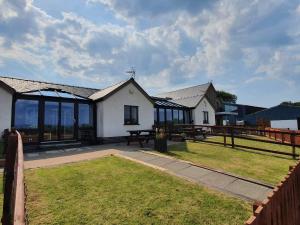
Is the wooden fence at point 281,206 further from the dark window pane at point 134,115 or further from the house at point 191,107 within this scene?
the house at point 191,107

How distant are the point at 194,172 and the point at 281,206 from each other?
433 centimetres

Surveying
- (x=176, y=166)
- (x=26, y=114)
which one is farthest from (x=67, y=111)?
(x=176, y=166)

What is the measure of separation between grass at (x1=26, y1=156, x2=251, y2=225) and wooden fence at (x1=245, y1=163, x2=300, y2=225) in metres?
0.97

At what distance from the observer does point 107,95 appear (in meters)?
15.9

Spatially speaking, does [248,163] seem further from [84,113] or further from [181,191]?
[84,113]

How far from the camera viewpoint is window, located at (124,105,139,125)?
1747cm

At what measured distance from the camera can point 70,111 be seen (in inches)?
579

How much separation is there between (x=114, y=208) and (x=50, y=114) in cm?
1060

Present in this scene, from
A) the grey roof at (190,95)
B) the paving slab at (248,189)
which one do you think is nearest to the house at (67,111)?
the grey roof at (190,95)

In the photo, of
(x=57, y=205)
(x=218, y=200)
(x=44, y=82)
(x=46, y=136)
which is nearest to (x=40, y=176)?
(x=57, y=205)

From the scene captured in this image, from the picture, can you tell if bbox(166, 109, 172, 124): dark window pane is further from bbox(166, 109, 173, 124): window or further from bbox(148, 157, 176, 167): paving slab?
bbox(148, 157, 176, 167): paving slab

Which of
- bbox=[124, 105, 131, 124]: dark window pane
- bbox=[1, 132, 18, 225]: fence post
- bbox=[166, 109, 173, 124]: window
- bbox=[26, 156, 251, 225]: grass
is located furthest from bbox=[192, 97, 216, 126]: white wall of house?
bbox=[1, 132, 18, 225]: fence post

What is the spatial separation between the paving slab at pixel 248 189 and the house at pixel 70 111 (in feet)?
35.4

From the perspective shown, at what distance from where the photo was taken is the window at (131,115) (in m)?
17.5
